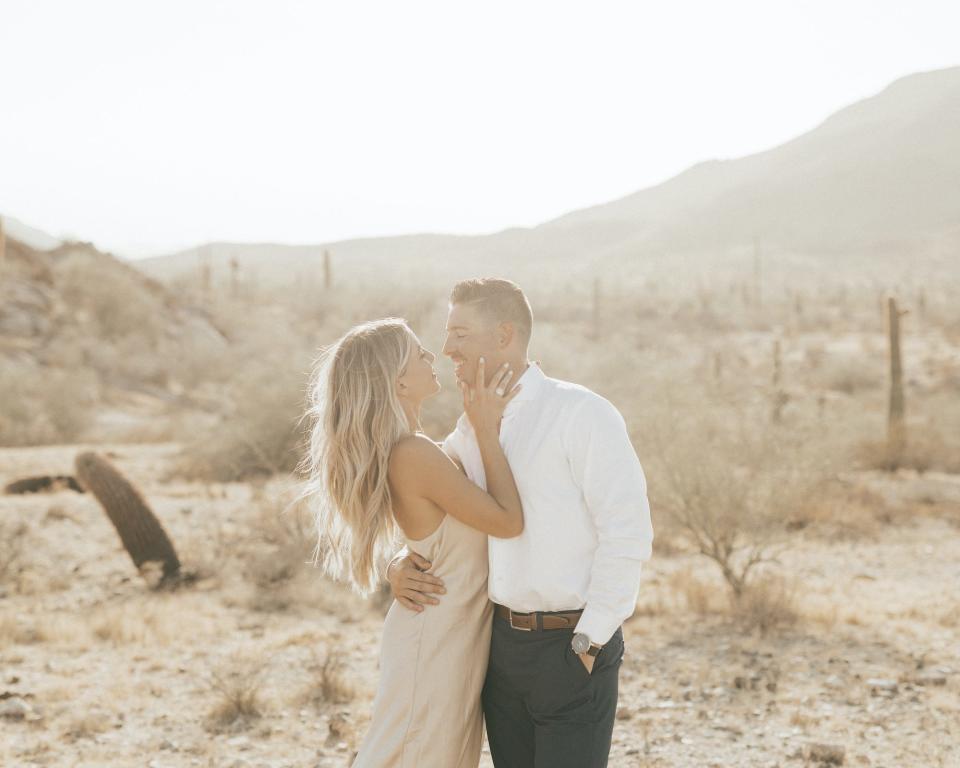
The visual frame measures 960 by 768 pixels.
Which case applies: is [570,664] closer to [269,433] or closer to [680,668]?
[680,668]

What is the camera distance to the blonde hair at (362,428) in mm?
3082

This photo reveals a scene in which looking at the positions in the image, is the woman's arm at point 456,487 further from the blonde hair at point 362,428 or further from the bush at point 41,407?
the bush at point 41,407

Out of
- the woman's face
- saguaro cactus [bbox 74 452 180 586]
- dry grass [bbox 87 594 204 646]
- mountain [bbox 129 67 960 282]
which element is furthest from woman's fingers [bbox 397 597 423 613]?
mountain [bbox 129 67 960 282]

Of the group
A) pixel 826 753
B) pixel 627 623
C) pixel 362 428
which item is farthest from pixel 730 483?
pixel 362 428

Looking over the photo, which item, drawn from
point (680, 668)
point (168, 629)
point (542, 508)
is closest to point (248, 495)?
point (168, 629)

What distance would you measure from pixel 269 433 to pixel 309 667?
1001 centimetres

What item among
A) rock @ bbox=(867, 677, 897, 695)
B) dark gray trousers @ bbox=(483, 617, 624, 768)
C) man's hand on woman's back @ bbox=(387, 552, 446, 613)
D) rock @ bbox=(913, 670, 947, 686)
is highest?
man's hand on woman's back @ bbox=(387, 552, 446, 613)

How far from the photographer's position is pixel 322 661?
295 inches

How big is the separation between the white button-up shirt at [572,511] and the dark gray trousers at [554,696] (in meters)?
0.12

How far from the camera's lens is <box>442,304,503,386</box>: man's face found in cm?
313

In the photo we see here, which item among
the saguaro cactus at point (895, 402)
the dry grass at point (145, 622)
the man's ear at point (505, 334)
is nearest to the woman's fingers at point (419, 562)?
the man's ear at point (505, 334)

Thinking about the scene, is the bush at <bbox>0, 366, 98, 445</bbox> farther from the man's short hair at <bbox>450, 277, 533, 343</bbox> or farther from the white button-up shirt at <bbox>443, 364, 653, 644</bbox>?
the white button-up shirt at <bbox>443, 364, 653, 644</bbox>

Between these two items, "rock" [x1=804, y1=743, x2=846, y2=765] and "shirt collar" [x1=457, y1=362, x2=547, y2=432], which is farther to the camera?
"rock" [x1=804, y1=743, x2=846, y2=765]

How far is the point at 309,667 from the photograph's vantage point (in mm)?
7059
